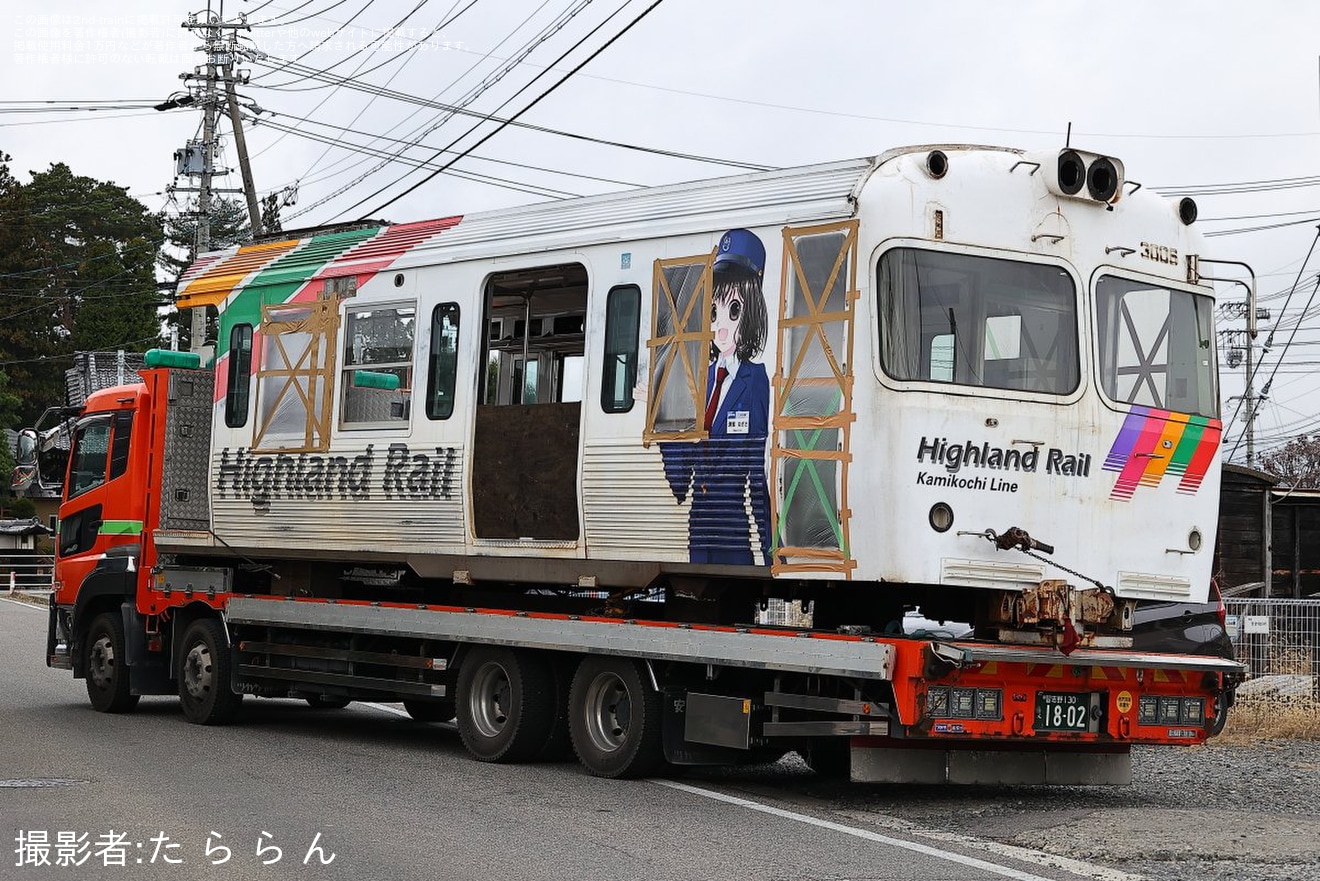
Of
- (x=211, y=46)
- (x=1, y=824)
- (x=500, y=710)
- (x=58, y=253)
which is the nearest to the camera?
(x=1, y=824)

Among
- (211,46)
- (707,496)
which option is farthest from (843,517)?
(211,46)

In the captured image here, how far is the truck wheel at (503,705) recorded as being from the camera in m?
12.5

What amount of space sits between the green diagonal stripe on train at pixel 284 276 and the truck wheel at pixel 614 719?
4354 millimetres

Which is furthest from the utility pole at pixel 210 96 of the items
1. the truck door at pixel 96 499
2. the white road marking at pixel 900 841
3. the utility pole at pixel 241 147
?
the white road marking at pixel 900 841

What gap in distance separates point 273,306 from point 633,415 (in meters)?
4.65

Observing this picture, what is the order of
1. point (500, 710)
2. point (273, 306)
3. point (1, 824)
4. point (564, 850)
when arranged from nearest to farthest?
1. point (564, 850)
2. point (1, 824)
3. point (500, 710)
4. point (273, 306)

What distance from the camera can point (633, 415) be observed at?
11586mm

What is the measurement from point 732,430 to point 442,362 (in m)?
3.11

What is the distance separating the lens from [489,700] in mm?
13016

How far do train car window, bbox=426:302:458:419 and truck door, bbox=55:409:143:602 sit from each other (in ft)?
14.8

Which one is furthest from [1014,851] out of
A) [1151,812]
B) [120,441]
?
[120,441]

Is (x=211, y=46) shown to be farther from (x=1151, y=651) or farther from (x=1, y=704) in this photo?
(x=1151, y=651)

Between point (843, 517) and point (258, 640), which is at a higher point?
point (843, 517)

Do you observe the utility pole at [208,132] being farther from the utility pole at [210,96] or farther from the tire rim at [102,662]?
the tire rim at [102,662]
